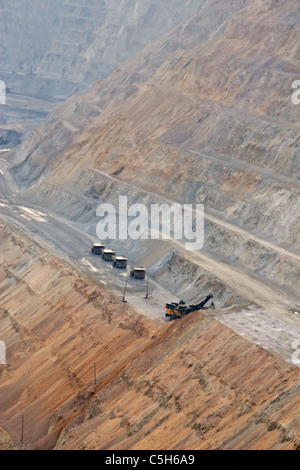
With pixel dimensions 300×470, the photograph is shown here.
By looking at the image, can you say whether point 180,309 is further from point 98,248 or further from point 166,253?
point 98,248

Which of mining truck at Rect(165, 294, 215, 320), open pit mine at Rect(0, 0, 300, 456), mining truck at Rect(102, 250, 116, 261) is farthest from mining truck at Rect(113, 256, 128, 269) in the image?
mining truck at Rect(165, 294, 215, 320)

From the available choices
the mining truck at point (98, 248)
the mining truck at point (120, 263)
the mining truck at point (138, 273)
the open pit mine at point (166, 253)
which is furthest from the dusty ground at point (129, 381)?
the mining truck at point (98, 248)

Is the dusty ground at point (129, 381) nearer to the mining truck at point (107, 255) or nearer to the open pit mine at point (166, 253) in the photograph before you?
the open pit mine at point (166, 253)

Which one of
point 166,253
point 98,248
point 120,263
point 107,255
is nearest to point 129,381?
point 120,263

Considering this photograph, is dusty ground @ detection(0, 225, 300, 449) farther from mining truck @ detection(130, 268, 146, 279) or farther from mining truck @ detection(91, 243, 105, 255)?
mining truck @ detection(91, 243, 105, 255)

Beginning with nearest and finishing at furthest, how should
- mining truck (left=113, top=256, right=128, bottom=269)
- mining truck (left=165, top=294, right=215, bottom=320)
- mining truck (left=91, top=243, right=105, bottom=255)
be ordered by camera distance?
1. mining truck (left=165, top=294, right=215, bottom=320)
2. mining truck (left=113, top=256, right=128, bottom=269)
3. mining truck (left=91, top=243, right=105, bottom=255)

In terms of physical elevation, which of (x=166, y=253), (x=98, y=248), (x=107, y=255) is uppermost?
(x=166, y=253)

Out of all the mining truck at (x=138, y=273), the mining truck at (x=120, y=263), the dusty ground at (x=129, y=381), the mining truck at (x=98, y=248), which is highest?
the dusty ground at (x=129, y=381)
